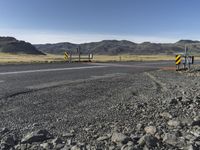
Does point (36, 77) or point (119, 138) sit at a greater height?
point (119, 138)

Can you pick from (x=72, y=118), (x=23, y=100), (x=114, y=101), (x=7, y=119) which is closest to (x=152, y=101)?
(x=114, y=101)

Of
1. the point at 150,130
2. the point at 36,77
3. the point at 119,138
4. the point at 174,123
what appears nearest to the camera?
the point at 119,138

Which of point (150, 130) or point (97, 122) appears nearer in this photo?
point (150, 130)

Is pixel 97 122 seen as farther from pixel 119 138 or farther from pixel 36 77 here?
pixel 36 77

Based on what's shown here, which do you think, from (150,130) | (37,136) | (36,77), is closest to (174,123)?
(150,130)

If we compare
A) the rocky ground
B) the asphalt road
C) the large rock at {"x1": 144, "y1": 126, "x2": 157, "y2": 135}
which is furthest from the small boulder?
the asphalt road

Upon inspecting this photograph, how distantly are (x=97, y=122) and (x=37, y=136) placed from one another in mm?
1520

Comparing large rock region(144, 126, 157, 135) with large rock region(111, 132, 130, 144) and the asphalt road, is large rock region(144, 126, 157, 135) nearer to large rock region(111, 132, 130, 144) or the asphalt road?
large rock region(111, 132, 130, 144)

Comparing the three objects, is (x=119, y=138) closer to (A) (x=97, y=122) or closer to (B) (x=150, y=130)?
(B) (x=150, y=130)

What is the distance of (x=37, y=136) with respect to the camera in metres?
4.98

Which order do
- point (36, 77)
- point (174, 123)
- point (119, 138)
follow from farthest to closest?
point (36, 77) < point (174, 123) < point (119, 138)

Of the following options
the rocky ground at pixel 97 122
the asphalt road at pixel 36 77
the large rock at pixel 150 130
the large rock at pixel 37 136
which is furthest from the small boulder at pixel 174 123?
the asphalt road at pixel 36 77

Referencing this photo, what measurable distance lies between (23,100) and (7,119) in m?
2.20

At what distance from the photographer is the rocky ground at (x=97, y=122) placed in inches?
188
